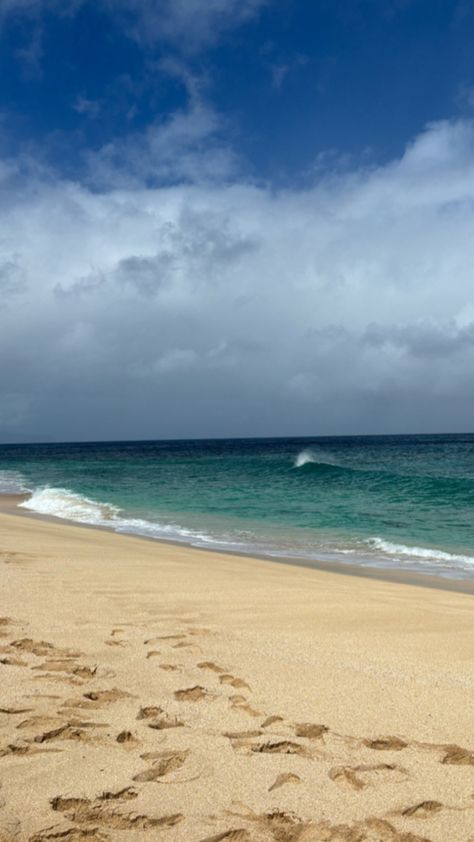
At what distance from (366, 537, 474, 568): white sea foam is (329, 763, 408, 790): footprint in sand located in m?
8.79

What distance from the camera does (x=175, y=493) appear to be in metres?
26.7

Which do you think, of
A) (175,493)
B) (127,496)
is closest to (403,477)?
(175,493)

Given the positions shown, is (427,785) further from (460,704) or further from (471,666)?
(471,666)

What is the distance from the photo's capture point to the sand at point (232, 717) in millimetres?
2816

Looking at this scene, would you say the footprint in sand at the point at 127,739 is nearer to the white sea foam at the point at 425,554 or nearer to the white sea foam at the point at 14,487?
the white sea foam at the point at 425,554

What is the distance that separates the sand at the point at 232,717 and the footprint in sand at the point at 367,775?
10mm

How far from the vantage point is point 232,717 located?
153 inches

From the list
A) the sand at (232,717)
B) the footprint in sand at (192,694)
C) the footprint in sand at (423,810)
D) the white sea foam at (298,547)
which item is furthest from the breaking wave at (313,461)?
the footprint in sand at (423,810)

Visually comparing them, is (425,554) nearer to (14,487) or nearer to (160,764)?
(160,764)

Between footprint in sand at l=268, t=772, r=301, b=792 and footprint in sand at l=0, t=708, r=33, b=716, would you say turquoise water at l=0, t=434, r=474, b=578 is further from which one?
footprint in sand at l=0, t=708, r=33, b=716

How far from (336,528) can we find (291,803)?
1384 centimetres

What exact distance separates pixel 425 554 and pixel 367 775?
392 inches

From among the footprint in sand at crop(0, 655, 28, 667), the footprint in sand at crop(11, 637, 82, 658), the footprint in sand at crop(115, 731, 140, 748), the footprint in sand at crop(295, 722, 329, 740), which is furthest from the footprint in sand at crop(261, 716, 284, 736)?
the footprint in sand at crop(0, 655, 28, 667)

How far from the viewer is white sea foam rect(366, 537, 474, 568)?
11.7 m
